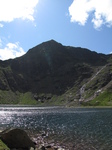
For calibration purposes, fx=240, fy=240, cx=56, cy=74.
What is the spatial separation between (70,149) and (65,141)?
9254 mm

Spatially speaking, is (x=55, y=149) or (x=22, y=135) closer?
(x=22, y=135)

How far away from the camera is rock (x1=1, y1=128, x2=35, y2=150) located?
4219cm

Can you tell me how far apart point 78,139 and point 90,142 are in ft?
16.3

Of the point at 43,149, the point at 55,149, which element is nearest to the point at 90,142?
the point at 55,149

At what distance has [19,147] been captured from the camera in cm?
4269

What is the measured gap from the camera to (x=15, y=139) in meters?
42.6

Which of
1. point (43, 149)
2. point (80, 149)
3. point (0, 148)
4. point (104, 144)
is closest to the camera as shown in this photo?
point (0, 148)

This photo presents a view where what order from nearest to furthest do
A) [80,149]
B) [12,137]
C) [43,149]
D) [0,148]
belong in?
[0,148] → [12,137] → [43,149] → [80,149]

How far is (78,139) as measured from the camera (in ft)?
203

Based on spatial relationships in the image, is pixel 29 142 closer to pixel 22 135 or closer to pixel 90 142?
pixel 22 135

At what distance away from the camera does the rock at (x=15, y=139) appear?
42.2m

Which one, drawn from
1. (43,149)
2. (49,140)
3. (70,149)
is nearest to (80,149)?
(70,149)

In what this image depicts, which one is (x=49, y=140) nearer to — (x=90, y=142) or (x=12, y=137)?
(x=90, y=142)

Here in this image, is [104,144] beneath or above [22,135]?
beneath
